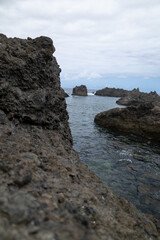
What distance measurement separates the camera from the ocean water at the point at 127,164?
31.8ft

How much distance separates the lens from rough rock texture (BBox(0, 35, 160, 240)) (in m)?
3.44

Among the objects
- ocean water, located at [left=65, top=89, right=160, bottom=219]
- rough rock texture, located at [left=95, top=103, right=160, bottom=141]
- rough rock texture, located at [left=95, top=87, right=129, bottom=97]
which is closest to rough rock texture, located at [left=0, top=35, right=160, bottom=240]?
ocean water, located at [left=65, top=89, right=160, bottom=219]

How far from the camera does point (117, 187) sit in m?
10.3

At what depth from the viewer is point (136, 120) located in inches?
1032

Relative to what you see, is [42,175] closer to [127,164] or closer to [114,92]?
[127,164]

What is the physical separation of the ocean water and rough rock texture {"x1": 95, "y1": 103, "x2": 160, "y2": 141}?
220cm

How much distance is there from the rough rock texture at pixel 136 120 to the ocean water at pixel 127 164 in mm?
2204

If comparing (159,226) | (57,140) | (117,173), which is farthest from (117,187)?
(57,140)

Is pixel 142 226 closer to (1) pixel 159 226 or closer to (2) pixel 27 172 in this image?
(1) pixel 159 226

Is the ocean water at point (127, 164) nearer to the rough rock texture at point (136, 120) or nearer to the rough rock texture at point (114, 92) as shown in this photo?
the rough rock texture at point (136, 120)

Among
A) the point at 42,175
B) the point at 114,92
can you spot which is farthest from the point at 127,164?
the point at 114,92

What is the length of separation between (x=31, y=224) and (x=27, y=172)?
5.73 ft

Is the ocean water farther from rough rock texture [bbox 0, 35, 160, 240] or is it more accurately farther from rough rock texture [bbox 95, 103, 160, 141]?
rough rock texture [bbox 0, 35, 160, 240]

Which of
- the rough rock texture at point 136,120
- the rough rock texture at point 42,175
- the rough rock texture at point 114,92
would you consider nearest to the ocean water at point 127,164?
the rough rock texture at point 136,120
